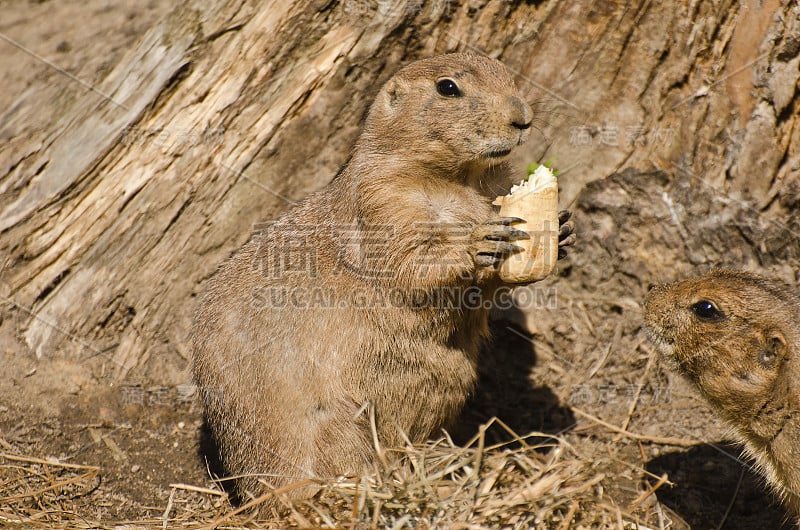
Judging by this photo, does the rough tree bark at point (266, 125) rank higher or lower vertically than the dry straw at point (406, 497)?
higher

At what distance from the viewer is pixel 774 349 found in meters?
4.89

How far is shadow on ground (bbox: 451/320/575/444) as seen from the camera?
682 cm

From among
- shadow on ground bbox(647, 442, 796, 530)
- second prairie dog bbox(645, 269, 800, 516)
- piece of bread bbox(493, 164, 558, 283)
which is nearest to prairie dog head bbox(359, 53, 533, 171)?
piece of bread bbox(493, 164, 558, 283)

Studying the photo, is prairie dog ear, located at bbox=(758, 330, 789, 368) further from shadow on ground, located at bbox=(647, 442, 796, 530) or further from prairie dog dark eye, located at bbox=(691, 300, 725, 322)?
shadow on ground, located at bbox=(647, 442, 796, 530)

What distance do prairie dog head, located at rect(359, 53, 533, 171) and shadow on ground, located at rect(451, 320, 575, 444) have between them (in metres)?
1.98

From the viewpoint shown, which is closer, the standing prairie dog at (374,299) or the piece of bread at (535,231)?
the piece of bread at (535,231)

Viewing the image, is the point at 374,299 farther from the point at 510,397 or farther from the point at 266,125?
the point at 510,397

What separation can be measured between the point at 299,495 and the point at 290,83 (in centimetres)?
317

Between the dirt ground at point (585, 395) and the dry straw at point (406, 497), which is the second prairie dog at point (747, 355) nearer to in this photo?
the dirt ground at point (585, 395)

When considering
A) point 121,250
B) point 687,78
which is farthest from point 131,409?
point 687,78

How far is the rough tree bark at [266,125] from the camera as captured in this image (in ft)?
20.1

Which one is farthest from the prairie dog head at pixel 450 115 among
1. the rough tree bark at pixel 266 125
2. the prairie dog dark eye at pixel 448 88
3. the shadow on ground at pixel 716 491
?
the shadow on ground at pixel 716 491

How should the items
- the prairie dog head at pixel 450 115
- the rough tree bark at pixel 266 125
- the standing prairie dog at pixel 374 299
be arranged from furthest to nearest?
the rough tree bark at pixel 266 125 < the standing prairie dog at pixel 374 299 < the prairie dog head at pixel 450 115

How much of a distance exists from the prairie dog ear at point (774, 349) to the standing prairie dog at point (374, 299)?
1.37m
